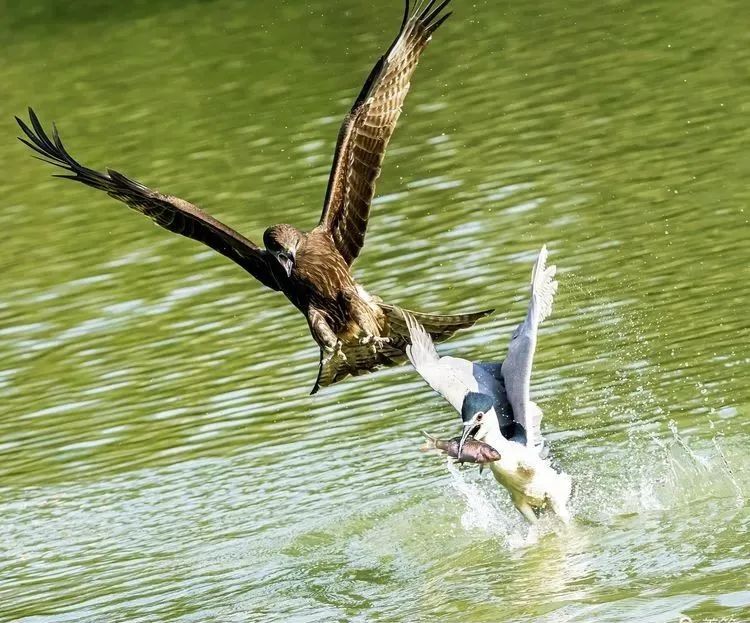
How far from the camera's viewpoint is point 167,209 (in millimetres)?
9617

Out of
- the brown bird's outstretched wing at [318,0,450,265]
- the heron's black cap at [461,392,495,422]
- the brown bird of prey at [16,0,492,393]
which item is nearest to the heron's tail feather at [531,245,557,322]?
the heron's black cap at [461,392,495,422]

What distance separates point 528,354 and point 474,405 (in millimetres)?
361

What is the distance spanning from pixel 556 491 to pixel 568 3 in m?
13.9

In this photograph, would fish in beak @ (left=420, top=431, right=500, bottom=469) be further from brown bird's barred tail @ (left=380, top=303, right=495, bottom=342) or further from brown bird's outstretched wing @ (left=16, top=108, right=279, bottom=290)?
brown bird's outstretched wing @ (left=16, top=108, right=279, bottom=290)

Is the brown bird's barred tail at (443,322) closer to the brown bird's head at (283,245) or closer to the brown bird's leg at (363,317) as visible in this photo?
the brown bird's leg at (363,317)

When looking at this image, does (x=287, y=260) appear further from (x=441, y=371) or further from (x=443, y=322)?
A: (x=441, y=371)

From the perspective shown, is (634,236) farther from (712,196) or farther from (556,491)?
(556,491)

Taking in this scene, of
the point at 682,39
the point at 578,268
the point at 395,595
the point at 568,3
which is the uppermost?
the point at 568,3

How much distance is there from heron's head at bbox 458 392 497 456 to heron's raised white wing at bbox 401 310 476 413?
0.21 meters

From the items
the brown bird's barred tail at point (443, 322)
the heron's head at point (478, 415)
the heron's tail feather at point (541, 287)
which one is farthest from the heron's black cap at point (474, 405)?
the brown bird's barred tail at point (443, 322)

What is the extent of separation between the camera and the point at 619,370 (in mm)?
10461

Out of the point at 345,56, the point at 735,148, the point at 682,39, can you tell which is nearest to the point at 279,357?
the point at 735,148

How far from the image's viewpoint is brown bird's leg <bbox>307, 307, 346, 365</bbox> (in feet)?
30.6

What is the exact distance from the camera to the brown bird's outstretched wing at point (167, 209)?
9344 millimetres
